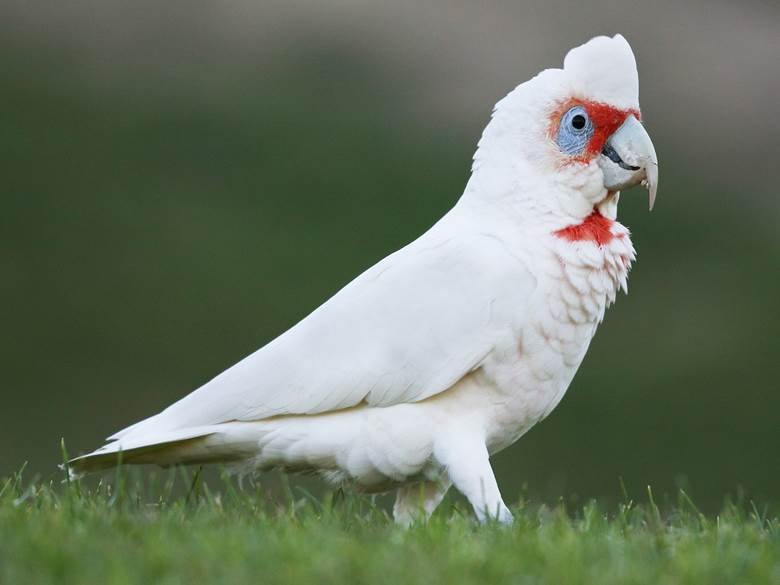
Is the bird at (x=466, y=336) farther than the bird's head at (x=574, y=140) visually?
No

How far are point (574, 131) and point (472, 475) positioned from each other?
3.85 feet

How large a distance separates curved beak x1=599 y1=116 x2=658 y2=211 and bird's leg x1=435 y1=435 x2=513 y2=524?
1.03m

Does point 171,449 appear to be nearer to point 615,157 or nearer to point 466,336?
point 466,336

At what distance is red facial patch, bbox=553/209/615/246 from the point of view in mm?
4199

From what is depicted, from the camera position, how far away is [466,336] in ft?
13.3

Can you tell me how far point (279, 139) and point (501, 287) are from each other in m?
12.3

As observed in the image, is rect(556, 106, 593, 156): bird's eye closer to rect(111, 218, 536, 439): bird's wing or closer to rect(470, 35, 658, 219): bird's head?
rect(470, 35, 658, 219): bird's head

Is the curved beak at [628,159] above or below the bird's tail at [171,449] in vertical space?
above

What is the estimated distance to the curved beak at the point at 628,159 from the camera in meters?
4.30

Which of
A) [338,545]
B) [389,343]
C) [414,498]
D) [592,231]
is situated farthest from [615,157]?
[338,545]

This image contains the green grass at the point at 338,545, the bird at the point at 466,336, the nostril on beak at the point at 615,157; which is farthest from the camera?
the nostril on beak at the point at 615,157

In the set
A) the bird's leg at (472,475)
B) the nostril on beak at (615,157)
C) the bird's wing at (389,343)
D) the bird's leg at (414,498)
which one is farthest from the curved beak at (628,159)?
the bird's leg at (414,498)

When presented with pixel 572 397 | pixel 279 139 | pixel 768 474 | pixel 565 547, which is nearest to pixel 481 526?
pixel 565 547

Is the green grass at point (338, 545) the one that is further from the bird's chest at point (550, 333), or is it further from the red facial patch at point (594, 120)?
the red facial patch at point (594, 120)
